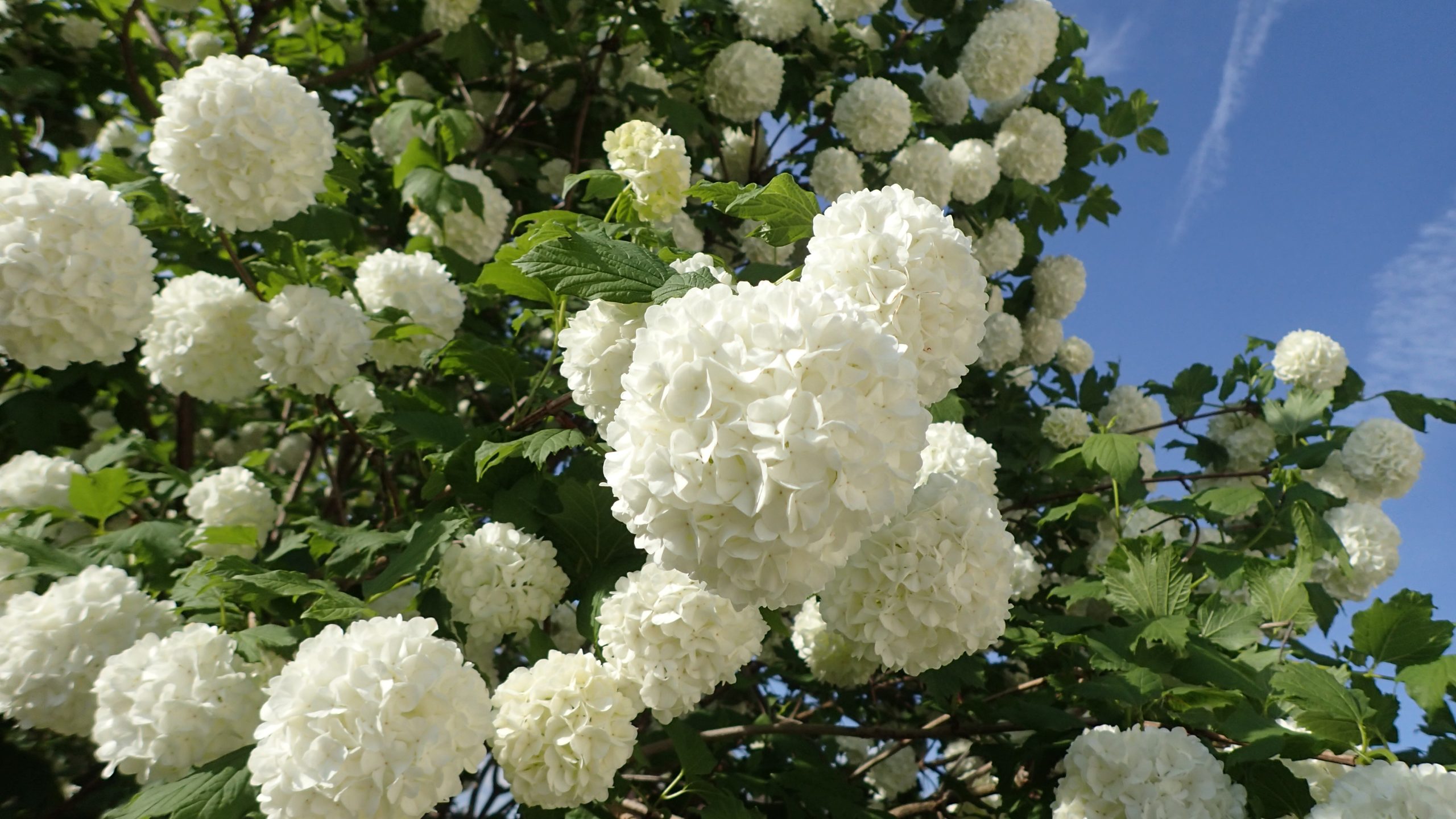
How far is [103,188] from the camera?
2.37 metres

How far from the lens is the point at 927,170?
4.29m

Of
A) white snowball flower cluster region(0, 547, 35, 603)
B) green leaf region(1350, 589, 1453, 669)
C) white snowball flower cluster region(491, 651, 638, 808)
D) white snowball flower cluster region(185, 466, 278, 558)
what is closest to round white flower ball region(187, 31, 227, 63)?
white snowball flower cluster region(185, 466, 278, 558)

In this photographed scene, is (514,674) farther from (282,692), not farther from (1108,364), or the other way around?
(1108,364)

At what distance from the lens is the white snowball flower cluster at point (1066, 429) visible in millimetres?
4293

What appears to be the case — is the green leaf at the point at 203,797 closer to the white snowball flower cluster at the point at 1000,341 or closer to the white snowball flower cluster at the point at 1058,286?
the white snowball flower cluster at the point at 1000,341

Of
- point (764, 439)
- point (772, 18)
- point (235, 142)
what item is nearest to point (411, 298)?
point (235, 142)

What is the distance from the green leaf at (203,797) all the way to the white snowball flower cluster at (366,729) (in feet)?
0.60

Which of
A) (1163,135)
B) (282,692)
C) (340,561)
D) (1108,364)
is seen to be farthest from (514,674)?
(1163,135)

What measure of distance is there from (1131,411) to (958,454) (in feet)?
9.34

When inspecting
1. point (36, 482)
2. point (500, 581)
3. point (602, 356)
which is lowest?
→ point (36, 482)

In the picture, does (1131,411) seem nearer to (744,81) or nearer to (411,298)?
(744,81)

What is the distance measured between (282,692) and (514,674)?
47cm

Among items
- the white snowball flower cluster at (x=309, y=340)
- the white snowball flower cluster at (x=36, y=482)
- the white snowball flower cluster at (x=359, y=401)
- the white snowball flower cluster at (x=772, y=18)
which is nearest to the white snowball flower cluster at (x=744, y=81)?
the white snowball flower cluster at (x=772, y=18)

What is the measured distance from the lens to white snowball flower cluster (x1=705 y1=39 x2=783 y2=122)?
13.9ft
